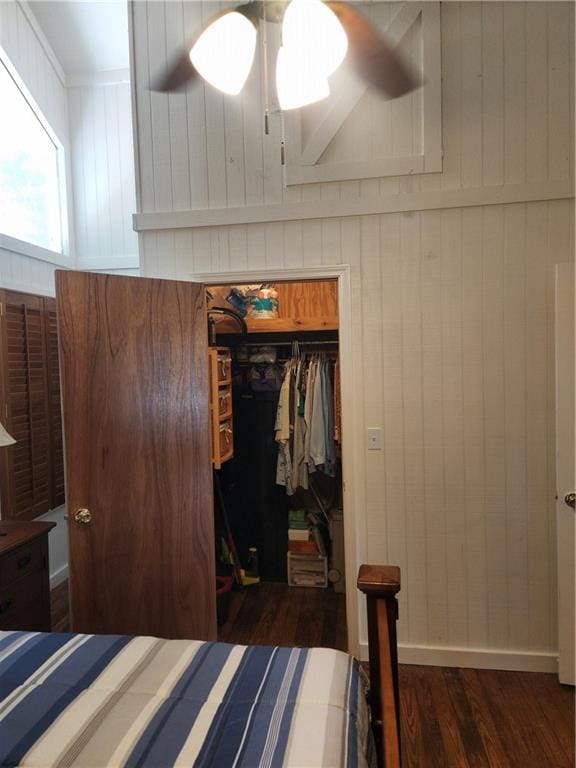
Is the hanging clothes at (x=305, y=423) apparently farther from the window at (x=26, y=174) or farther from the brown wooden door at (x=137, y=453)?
the window at (x=26, y=174)

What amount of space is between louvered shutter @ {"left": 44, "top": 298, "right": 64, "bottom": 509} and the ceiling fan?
2.19m

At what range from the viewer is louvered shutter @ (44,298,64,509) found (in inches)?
122

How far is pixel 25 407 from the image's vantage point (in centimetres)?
287

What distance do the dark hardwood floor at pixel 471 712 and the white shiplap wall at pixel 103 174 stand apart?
8.76 feet

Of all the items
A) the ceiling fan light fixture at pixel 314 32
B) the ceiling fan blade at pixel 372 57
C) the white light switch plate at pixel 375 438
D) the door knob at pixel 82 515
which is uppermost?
the ceiling fan blade at pixel 372 57

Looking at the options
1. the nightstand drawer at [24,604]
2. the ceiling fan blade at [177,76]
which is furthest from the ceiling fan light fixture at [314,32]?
the nightstand drawer at [24,604]

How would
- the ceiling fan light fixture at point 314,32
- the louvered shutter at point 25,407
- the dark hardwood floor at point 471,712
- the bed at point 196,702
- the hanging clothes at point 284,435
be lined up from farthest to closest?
1. the hanging clothes at point 284,435
2. the louvered shutter at point 25,407
3. the dark hardwood floor at point 471,712
4. the ceiling fan light fixture at point 314,32
5. the bed at point 196,702

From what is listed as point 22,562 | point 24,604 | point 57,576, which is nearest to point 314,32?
point 22,562

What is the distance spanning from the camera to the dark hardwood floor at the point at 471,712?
1.74 m


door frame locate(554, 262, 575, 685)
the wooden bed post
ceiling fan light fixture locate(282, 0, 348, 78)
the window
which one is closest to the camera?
the wooden bed post

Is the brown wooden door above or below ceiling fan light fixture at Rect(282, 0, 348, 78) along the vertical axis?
below

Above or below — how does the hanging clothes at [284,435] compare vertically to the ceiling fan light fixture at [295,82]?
below

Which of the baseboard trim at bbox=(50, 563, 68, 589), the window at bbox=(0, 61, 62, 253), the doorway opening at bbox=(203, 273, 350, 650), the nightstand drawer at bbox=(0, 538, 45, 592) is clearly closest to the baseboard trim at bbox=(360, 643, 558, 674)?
the doorway opening at bbox=(203, 273, 350, 650)

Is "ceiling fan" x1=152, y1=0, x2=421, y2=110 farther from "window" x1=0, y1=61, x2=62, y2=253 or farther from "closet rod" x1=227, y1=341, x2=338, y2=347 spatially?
"window" x1=0, y1=61, x2=62, y2=253
